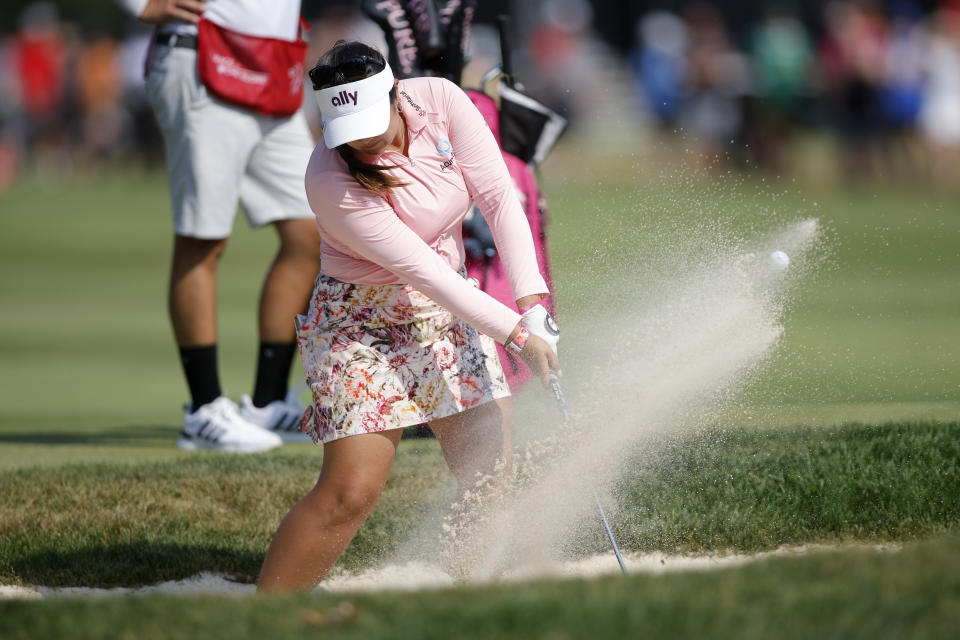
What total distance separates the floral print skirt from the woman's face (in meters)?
0.42

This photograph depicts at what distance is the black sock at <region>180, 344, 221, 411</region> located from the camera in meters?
5.96

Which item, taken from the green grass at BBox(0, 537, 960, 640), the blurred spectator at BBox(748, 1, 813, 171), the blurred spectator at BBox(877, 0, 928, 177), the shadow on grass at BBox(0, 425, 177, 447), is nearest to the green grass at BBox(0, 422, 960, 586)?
the shadow on grass at BBox(0, 425, 177, 447)

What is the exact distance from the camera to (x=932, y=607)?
9.36 ft

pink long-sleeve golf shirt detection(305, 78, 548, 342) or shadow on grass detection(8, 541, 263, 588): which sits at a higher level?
pink long-sleeve golf shirt detection(305, 78, 548, 342)

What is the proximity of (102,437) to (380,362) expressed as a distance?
313 cm

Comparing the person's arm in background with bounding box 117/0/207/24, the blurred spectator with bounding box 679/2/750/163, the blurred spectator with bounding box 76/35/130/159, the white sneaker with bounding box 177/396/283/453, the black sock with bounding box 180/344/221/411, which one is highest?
the person's arm in background with bounding box 117/0/207/24

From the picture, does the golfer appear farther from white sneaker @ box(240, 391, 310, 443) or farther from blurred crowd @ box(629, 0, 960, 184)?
blurred crowd @ box(629, 0, 960, 184)

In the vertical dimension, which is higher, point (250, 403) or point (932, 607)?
point (932, 607)

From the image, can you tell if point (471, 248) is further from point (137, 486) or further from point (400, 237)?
point (400, 237)

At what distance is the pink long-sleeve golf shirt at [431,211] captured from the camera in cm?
367

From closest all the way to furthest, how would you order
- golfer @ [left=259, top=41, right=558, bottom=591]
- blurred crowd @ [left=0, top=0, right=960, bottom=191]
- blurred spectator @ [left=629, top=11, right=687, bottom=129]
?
golfer @ [left=259, top=41, right=558, bottom=591] → blurred crowd @ [left=0, top=0, right=960, bottom=191] → blurred spectator @ [left=629, top=11, right=687, bottom=129]

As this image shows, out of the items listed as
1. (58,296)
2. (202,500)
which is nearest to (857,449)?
(202,500)

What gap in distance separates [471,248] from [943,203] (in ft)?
37.8

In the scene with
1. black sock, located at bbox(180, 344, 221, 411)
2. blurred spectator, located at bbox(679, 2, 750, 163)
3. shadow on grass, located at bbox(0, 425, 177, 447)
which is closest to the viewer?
black sock, located at bbox(180, 344, 221, 411)
